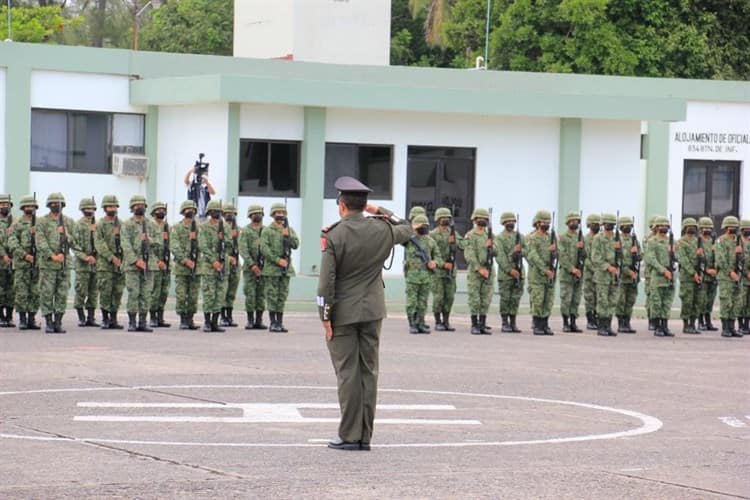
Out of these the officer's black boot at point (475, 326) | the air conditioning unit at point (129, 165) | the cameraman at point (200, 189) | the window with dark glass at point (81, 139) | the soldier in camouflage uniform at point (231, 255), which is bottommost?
the officer's black boot at point (475, 326)

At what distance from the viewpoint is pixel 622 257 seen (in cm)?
2456

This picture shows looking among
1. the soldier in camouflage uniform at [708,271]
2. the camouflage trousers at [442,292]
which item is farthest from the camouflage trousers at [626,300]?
the camouflage trousers at [442,292]

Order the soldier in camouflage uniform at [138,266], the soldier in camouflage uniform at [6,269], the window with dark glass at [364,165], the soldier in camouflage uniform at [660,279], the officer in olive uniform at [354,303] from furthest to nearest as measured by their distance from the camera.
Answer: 1. the window with dark glass at [364,165]
2. the soldier in camouflage uniform at [660,279]
3. the soldier in camouflage uniform at [138,266]
4. the soldier in camouflage uniform at [6,269]
5. the officer in olive uniform at [354,303]

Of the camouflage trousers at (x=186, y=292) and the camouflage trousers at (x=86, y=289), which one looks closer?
the camouflage trousers at (x=86, y=289)

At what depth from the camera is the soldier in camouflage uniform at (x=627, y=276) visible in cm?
2469

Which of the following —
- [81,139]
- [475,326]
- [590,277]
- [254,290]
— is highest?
[81,139]

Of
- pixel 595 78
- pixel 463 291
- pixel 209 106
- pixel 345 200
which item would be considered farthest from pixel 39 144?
pixel 345 200

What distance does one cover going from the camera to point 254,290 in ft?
76.3

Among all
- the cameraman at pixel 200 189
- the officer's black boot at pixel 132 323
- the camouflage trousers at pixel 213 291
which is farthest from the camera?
the cameraman at pixel 200 189

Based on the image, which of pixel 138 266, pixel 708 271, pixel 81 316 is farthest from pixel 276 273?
pixel 708 271

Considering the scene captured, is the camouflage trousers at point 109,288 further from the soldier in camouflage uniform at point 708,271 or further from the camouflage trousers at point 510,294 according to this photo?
the soldier in camouflage uniform at point 708,271

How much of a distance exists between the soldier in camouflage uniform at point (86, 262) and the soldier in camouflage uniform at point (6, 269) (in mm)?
950

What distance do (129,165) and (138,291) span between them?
9.71 metres

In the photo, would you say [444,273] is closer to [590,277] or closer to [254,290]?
[590,277]
